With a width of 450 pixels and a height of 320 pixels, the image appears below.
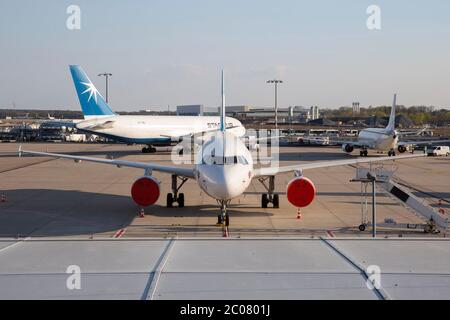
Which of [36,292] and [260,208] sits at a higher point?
[36,292]

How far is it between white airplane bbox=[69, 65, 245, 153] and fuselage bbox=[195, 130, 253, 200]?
37679 millimetres

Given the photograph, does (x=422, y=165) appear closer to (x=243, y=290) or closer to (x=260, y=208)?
(x=260, y=208)

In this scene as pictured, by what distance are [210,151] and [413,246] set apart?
12727 millimetres

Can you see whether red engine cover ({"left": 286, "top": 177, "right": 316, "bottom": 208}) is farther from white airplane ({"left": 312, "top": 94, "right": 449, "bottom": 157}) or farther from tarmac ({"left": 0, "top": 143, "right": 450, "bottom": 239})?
white airplane ({"left": 312, "top": 94, "right": 449, "bottom": 157})

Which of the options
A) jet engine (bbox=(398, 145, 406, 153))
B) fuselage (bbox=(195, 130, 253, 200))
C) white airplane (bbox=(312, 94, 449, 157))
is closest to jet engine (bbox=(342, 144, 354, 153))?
white airplane (bbox=(312, 94, 449, 157))

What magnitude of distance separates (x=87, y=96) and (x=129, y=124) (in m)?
5.80

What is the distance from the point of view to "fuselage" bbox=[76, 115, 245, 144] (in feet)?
191

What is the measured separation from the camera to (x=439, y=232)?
20.3 metres

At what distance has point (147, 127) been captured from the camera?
61625 millimetres

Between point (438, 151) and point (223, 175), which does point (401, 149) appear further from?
point (223, 175)
